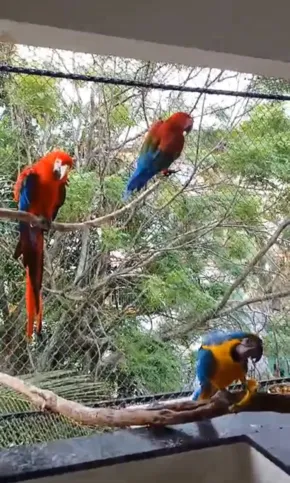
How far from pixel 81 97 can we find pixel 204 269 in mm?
446

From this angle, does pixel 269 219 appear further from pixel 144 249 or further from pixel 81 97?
pixel 81 97

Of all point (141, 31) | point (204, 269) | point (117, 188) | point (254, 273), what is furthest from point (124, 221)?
point (141, 31)

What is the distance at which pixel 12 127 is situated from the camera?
1.02 metres

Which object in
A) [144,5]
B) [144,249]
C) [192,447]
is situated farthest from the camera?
→ [144,249]

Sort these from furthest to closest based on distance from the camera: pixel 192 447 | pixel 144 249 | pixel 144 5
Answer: pixel 144 249, pixel 192 447, pixel 144 5

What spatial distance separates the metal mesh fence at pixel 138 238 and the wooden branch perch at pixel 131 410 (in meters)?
0.02

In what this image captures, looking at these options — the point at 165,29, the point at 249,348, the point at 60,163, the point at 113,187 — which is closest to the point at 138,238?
the point at 113,187

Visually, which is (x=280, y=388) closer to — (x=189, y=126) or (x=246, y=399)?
(x=246, y=399)

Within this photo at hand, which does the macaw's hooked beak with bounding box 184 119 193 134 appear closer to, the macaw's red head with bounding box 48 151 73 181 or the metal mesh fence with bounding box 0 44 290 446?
the metal mesh fence with bounding box 0 44 290 446

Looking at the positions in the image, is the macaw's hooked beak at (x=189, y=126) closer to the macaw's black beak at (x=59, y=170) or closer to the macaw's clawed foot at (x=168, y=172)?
the macaw's clawed foot at (x=168, y=172)

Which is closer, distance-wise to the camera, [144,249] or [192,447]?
[192,447]

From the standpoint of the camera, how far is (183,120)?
112cm

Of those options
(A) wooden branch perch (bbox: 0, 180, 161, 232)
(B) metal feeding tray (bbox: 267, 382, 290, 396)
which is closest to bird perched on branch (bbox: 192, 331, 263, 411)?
(B) metal feeding tray (bbox: 267, 382, 290, 396)

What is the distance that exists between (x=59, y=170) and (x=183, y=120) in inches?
11.3
